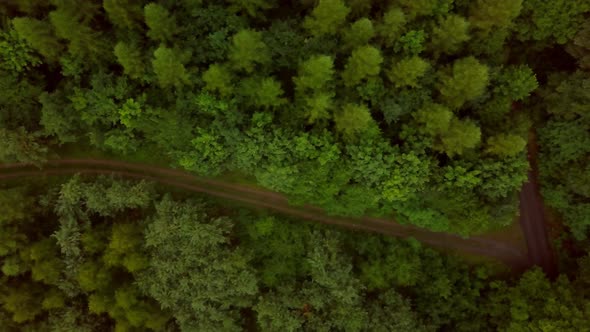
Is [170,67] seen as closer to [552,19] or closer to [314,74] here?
[314,74]

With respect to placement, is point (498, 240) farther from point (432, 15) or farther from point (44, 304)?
point (44, 304)

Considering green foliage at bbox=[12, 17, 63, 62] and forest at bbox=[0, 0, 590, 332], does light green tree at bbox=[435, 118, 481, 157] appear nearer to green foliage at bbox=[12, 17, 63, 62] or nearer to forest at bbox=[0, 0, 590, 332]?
forest at bbox=[0, 0, 590, 332]

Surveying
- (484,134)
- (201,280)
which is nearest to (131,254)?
(201,280)

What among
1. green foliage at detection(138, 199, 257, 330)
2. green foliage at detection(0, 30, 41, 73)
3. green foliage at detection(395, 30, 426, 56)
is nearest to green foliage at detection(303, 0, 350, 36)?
green foliage at detection(395, 30, 426, 56)

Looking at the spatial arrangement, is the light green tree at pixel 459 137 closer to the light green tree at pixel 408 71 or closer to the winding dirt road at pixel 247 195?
the light green tree at pixel 408 71

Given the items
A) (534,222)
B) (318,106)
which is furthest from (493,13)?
(534,222)
